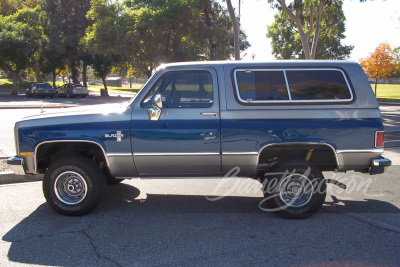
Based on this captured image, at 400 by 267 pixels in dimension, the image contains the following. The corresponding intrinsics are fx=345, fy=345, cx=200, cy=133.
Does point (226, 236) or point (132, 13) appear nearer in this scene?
point (226, 236)

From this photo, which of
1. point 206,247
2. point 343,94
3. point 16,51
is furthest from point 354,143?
point 16,51

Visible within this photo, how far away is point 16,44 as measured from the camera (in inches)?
1303

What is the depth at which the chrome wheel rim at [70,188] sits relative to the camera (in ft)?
15.5

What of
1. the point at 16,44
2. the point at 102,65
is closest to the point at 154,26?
the point at 102,65

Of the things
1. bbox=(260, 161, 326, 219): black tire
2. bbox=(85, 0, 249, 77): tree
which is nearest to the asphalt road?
bbox=(260, 161, 326, 219): black tire

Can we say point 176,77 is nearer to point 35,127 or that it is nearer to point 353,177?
point 35,127

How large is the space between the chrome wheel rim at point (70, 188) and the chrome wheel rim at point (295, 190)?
8.92 ft

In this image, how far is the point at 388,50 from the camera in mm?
37469

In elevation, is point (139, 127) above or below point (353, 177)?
above

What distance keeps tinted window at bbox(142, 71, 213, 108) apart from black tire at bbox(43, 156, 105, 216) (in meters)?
1.18

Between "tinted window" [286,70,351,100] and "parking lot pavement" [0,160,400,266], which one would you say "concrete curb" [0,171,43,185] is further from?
"tinted window" [286,70,351,100]

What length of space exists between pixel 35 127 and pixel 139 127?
4.56ft

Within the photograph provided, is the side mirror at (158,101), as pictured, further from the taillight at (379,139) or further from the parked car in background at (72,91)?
A: the parked car in background at (72,91)

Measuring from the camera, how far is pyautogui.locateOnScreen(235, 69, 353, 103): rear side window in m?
4.57
